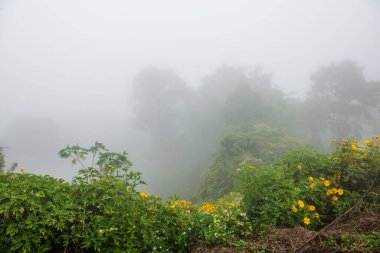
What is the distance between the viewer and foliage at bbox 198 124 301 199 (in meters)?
15.5

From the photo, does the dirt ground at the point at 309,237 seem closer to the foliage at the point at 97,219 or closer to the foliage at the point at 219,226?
the foliage at the point at 219,226

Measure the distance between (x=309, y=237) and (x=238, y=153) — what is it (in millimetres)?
14378

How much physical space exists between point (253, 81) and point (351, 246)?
39.1 metres

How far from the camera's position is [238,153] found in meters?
17.0

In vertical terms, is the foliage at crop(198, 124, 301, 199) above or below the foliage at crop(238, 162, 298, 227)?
above

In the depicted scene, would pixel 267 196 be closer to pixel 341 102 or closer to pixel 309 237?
pixel 309 237

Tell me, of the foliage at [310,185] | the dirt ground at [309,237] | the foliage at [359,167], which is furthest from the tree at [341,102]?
the dirt ground at [309,237]

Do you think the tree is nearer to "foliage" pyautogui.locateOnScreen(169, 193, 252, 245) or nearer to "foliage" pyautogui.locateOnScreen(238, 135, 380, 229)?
"foliage" pyautogui.locateOnScreen(238, 135, 380, 229)

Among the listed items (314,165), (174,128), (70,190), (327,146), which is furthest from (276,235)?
(174,128)

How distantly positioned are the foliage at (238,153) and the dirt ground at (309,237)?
37.2 feet

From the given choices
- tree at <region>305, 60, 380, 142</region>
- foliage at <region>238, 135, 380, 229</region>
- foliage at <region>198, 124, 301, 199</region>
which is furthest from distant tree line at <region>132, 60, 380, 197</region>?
foliage at <region>238, 135, 380, 229</region>

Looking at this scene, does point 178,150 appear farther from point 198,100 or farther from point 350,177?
point 350,177

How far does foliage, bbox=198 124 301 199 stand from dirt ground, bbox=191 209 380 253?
11.3 m

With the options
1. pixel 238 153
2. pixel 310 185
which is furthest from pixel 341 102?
pixel 310 185
